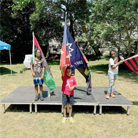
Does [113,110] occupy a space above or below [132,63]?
below

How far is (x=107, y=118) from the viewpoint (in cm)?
518

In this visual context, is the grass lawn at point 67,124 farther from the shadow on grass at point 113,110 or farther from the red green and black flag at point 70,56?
the red green and black flag at point 70,56

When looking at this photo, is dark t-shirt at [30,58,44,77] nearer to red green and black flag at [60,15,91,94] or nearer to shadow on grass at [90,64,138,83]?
red green and black flag at [60,15,91,94]

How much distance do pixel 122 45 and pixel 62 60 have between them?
11.3m

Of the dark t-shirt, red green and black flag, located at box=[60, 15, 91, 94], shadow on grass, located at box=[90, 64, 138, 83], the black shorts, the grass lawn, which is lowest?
the grass lawn

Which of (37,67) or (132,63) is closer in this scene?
(37,67)

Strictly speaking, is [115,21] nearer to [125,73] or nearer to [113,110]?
[125,73]

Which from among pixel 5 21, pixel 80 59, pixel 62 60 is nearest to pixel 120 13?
pixel 80 59

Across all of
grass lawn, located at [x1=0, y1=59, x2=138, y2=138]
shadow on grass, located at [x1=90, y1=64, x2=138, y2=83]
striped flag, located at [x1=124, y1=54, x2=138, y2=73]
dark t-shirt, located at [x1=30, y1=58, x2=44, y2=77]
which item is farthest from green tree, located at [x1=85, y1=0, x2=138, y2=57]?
dark t-shirt, located at [x1=30, y1=58, x2=44, y2=77]

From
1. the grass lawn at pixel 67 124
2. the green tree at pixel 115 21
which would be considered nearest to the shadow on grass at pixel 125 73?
the green tree at pixel 115 21

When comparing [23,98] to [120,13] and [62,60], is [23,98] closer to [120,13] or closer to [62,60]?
[62,60]

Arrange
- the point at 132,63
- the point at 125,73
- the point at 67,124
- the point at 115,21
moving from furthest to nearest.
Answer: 1. the point at 125,73
2. the point at 115,21
3. the point at 132,63
4. the point at 67,124

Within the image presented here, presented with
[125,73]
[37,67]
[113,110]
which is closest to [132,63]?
[113,110]

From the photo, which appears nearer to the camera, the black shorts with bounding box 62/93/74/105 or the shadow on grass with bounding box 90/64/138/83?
the black shorts with bounding box 62/93/74/105
